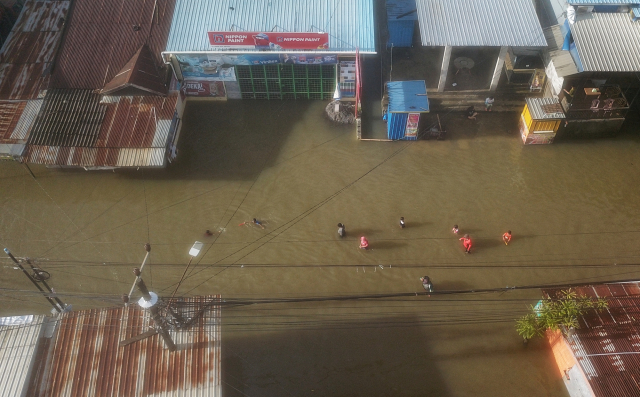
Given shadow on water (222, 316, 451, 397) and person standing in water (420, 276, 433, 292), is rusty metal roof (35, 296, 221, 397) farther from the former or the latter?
person standing in water (420, 276, 433, 292)

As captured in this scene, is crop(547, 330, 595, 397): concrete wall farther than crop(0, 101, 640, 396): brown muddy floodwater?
No

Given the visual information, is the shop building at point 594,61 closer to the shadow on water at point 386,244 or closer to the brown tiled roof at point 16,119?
the shadow on water at point 386,244

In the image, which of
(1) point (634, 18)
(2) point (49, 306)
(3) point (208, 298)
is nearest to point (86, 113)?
(2) point (49, 306)

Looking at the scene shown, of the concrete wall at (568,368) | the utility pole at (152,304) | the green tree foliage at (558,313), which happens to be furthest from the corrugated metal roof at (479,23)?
the utility pole at (152,304)

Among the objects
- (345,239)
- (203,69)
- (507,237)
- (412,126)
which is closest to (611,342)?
(507,237)

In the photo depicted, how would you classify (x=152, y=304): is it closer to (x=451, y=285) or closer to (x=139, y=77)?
(x=451, y=285)

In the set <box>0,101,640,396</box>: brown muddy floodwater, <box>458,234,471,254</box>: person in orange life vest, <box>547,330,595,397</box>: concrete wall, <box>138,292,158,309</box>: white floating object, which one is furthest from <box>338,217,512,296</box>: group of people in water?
<box>138,292,158,309</box>: white floating object
